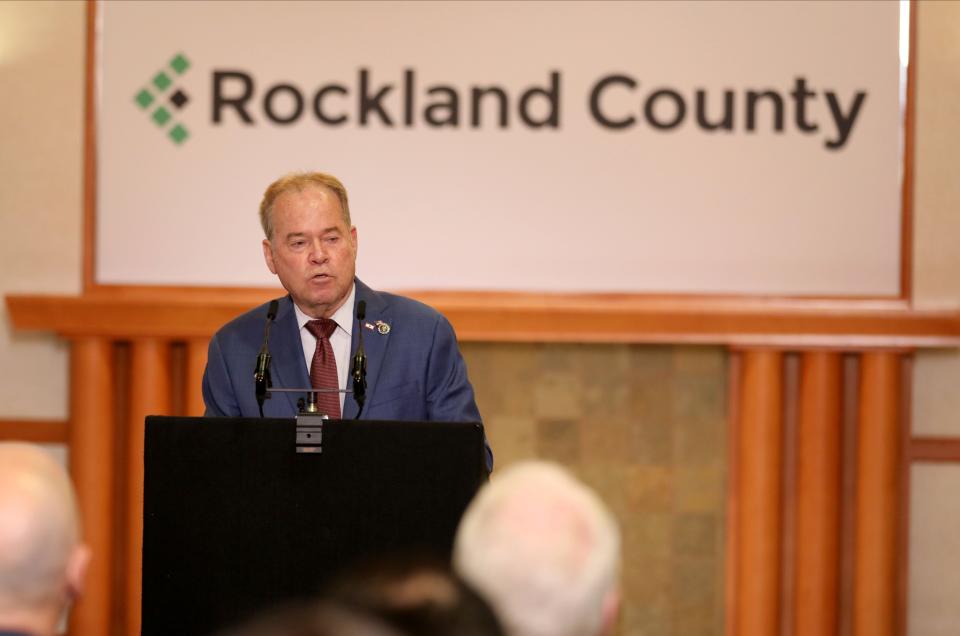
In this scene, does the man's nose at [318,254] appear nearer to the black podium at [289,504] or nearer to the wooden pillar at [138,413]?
the black podium at [289,504]

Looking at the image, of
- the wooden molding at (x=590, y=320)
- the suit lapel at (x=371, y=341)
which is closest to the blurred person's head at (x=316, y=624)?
the suit lapel at (x=371, y=341)

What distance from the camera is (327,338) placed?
10.3 feet

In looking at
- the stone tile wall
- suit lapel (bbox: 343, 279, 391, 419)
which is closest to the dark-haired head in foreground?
suit lapel (bbox: 343, 279, 391, 419)

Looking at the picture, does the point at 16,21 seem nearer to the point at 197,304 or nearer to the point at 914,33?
the point at 197,304

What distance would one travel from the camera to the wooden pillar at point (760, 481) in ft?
15.6

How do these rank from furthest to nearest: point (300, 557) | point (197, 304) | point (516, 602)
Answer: point (197, 304) → point (300, 557) → point (516, 602)

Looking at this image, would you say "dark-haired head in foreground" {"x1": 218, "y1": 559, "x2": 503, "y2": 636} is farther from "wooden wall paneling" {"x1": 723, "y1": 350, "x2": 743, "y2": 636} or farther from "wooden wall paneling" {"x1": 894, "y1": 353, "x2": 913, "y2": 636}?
"wooden wall paneling" {"x1": 894, "y1": 353, "x2": 913, "y2": 636}

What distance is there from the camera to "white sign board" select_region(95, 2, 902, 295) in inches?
189

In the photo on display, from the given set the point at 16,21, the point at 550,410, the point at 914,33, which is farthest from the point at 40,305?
the point at 914,33

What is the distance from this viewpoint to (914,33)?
4.78 m

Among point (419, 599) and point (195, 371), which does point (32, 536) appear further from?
point (195, 371)

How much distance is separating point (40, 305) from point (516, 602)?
13.0ft

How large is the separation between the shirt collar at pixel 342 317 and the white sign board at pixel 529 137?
63.4 inches

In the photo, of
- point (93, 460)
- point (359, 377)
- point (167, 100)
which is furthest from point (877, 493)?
point (167, 100)
